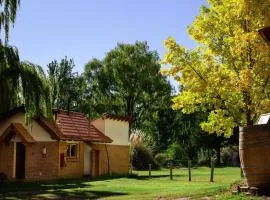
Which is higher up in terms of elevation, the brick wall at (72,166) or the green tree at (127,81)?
the green tree at (127,81)

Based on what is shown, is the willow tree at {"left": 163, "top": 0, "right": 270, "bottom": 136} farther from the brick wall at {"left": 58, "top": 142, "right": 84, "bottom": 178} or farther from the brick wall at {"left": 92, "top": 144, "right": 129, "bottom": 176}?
the brick wall at {"left": 92, "top": 144, "right": 129, "bottom": 176}

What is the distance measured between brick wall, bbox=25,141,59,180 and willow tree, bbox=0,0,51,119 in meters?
7.78

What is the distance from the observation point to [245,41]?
1981 cm

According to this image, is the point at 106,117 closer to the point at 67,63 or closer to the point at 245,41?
the point at 245,41

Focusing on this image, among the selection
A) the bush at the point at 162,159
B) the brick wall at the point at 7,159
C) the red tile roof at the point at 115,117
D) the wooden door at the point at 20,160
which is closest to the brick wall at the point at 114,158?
the red tile roof at the point at 115,117

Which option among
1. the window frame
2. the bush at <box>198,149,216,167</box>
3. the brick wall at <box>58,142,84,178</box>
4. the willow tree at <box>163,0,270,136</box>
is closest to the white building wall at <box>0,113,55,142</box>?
the brick wall at <box>58,142,84,178</box>

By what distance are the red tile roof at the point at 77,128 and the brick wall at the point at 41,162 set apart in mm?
1298

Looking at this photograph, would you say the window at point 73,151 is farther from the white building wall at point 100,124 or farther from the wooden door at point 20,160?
the white building wall at point 100,124

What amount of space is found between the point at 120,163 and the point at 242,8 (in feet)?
78.1

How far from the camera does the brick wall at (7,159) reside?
116 feet

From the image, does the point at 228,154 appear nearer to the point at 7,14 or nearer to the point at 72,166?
the point at 72,166

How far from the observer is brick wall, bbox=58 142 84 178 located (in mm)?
35081

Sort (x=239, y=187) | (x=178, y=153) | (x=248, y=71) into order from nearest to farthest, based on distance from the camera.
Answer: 1. (x=239, y=187)
2. (x=248, y=71)
3. (x=178, y=153)

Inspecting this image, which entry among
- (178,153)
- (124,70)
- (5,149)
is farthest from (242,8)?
(124,70)
